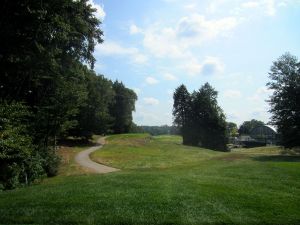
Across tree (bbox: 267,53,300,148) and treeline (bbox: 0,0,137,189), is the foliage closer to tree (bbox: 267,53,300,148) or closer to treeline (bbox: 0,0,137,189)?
treeline (bbox: 0,0,137,189)

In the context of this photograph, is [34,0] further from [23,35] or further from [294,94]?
[294,94]

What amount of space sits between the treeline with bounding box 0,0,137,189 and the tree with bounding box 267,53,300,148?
3586 cm

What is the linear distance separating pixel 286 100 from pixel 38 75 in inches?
1704

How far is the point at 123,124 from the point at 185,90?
58.9 ft

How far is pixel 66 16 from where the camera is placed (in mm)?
21781

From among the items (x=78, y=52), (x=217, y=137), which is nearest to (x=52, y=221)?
(x=78, y=52)

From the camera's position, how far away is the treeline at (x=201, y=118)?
268 feet

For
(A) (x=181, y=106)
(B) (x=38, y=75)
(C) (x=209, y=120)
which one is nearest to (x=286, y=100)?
(C) (x=209, y=120)

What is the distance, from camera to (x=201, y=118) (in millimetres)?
83938

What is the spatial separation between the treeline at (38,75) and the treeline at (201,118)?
5169 centimetres

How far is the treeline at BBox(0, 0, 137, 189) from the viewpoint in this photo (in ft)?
65.2

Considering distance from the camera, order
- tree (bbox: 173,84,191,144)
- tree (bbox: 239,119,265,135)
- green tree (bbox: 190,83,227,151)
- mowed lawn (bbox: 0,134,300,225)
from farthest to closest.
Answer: tree (bbox: 239,119,265,135) < tree (bbox: 173,84,191,144) < green tree (bbox: 190,83,227,151) < mowed lawn (bbox: 0,134,300,225)

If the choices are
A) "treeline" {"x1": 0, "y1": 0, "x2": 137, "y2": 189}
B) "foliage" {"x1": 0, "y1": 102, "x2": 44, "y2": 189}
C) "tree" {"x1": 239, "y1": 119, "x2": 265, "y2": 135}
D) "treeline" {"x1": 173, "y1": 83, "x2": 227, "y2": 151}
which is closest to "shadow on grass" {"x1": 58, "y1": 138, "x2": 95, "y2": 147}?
"treeline" {"x1": 0, "y1": 0, "x2": 137, "y2": 189}

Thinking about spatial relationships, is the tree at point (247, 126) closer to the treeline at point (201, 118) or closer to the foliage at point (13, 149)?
the treeline at point (201, 118)
